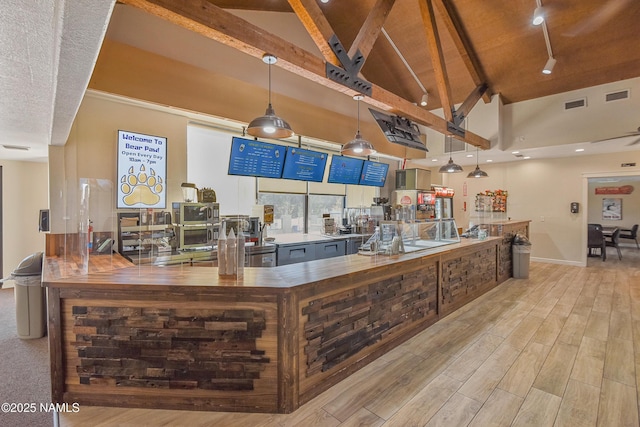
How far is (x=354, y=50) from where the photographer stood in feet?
12.4

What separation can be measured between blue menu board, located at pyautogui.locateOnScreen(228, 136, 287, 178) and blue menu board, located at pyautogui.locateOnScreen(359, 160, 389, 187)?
2.39 metres

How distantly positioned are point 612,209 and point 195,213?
14.8m

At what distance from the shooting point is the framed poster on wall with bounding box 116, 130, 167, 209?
12.1 feet

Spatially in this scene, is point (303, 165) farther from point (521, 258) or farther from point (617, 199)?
point (617, 199)

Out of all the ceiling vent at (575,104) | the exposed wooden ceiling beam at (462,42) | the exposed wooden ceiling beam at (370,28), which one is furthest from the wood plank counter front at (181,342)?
the ceiling vent at (575,104)

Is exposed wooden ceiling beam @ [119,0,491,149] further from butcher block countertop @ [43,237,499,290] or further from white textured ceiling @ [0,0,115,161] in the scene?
→ butcher block countertop @ [43,237,499,290]

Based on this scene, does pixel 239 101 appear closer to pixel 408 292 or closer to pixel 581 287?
pixel 408 292

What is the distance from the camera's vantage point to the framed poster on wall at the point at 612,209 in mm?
11055

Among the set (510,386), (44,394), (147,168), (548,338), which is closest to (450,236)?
(548,338)

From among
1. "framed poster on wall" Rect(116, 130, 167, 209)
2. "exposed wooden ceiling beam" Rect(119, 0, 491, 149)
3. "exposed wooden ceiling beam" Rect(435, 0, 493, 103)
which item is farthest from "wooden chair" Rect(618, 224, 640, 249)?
"framed poster on wall" Rect(116, 130, 167, 209)

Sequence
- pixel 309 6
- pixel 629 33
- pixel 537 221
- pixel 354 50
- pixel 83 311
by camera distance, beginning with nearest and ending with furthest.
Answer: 1. pixel 83 311
2. pixel 309 6
3. pixel 354 50
4. pixel 629 33
5. pixel 537 221

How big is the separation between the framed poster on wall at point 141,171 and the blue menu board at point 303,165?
6.34ft

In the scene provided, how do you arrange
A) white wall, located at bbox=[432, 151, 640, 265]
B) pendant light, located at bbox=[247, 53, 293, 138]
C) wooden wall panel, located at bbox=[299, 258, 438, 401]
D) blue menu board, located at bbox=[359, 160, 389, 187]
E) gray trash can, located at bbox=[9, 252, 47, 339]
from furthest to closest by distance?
white wall, located at bbox=[432, 151, 640, 265] < blue menu board, located at bbox=[359, 160, 389, 187] < gray trash can, located at bbox=[9, 252, 47, 339] < pendant light, located at bbox=[247, 53, 293, 138] < wooden wall panel, located at bbox=[299, 258, 438, 401]

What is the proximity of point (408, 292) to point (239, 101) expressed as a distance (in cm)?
359
